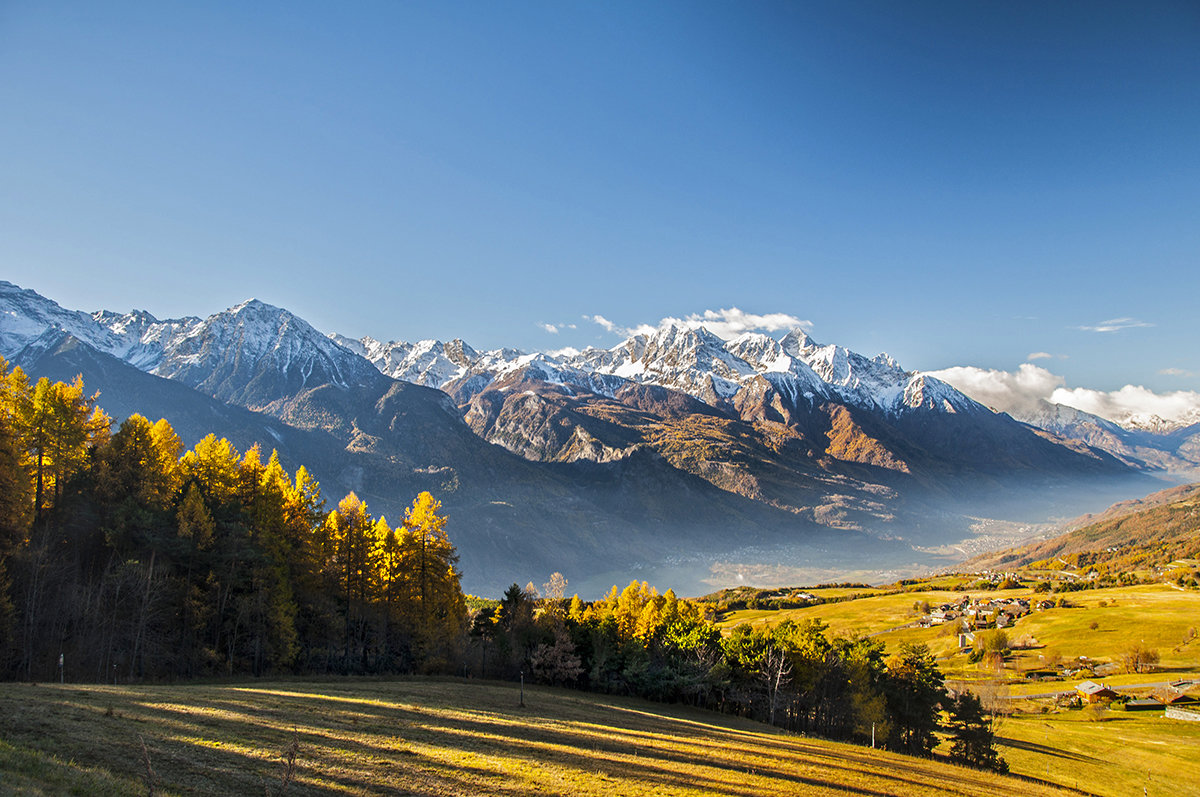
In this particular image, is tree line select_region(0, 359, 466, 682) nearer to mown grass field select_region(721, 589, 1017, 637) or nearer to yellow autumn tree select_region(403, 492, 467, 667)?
yellow autumn tree select_region(403, 492, 467, 667)

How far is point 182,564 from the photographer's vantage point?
44.3m

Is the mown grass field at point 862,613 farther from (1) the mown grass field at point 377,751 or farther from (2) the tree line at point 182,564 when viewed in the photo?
(1) the mown grass field at point 377,751

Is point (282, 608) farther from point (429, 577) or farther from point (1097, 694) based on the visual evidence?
point (1097, 694)

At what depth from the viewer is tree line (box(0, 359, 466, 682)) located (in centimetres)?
3719

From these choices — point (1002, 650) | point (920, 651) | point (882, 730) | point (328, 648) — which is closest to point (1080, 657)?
point (1002, 650)

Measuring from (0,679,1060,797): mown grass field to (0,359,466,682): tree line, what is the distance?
11758 millimetres

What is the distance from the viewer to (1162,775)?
54688 millimetres

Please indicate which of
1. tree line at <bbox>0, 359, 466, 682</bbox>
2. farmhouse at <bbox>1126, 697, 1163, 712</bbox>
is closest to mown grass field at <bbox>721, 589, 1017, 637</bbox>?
farmhouse at <bbox>1126, 697, 1163, 712</bbox>

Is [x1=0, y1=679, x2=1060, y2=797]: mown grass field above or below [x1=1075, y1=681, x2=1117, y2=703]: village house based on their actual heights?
above

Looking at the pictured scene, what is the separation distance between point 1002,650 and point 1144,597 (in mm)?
60487

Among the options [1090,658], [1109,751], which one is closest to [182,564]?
[1109,751]

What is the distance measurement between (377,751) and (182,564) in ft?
113

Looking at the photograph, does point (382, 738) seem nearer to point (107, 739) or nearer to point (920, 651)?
point (107, 739)

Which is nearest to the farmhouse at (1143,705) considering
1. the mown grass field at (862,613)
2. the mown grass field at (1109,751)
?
the mown grass field at (1109,751)
